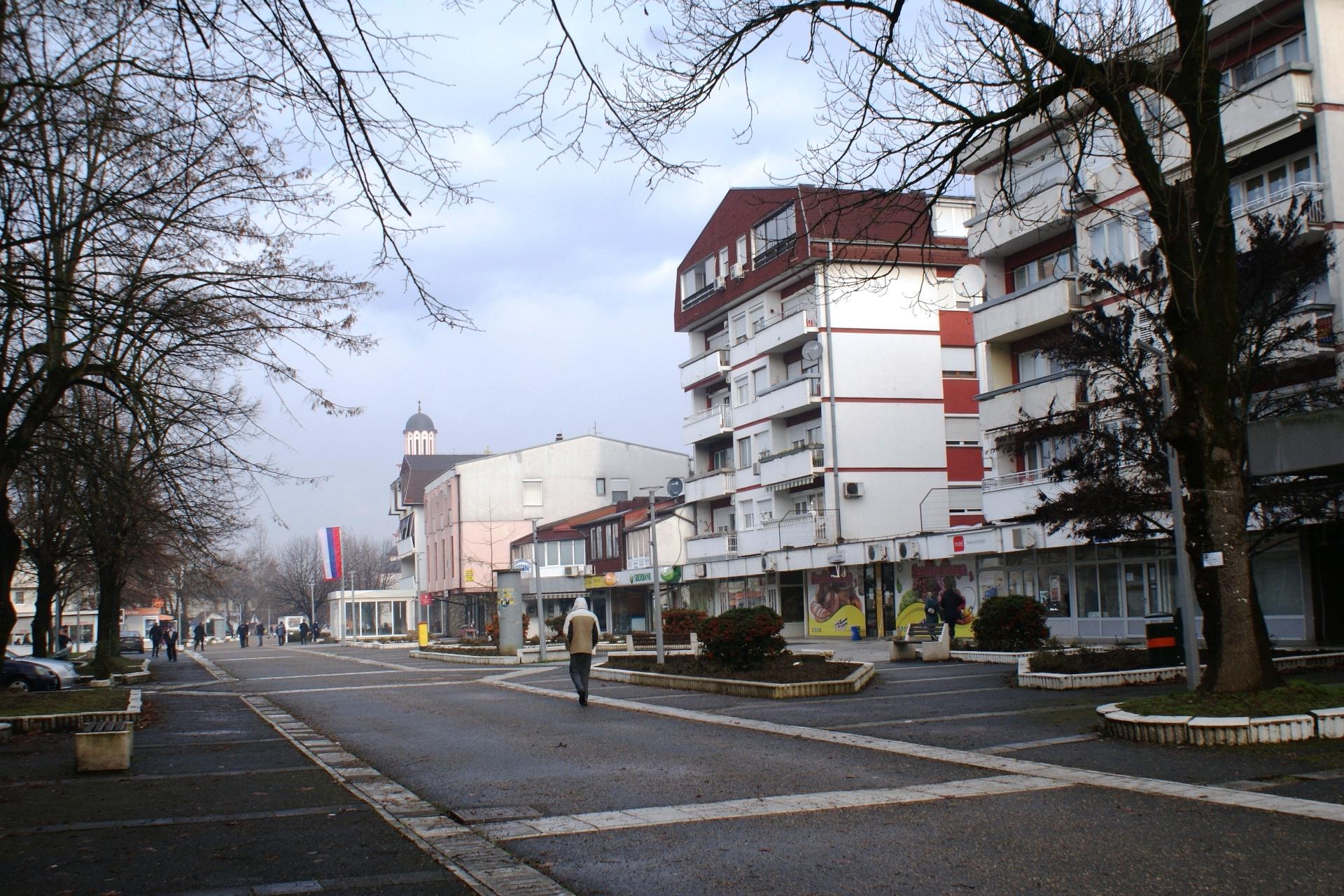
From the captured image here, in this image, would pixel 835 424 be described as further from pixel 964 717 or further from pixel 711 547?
pixel 964 717

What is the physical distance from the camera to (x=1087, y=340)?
21047 mm

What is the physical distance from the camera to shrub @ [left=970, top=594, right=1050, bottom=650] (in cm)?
2511

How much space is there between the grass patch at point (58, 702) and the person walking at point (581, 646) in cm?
691

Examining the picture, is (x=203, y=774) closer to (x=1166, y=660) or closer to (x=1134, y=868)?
(x=1134, y=868)

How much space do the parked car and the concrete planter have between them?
1324 cm

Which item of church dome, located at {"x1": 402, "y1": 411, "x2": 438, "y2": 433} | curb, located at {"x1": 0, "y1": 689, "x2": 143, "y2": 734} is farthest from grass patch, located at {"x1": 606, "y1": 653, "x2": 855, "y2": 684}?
church dome, located at {"x1": 402, "y1": 411, "x2": 438, "y2": 433}

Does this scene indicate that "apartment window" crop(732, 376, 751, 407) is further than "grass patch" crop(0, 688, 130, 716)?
Yes

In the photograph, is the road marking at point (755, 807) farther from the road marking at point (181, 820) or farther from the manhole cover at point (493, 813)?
the road marking at point (181, 820)

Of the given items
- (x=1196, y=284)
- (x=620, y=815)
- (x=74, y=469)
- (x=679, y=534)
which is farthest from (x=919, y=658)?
(x=679, y=534)

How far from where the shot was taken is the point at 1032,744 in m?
11.7

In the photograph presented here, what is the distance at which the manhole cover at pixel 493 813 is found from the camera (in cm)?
844

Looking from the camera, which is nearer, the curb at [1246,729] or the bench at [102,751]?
the curb at [1246,729]

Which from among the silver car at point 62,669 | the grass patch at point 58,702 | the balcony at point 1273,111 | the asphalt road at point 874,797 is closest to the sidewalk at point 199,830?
the asphalt road at point 874,797

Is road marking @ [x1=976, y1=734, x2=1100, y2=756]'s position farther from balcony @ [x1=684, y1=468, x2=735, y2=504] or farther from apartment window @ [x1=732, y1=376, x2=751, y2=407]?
balcony @ [x1=684, y1=468, x2=735, y2=504]
